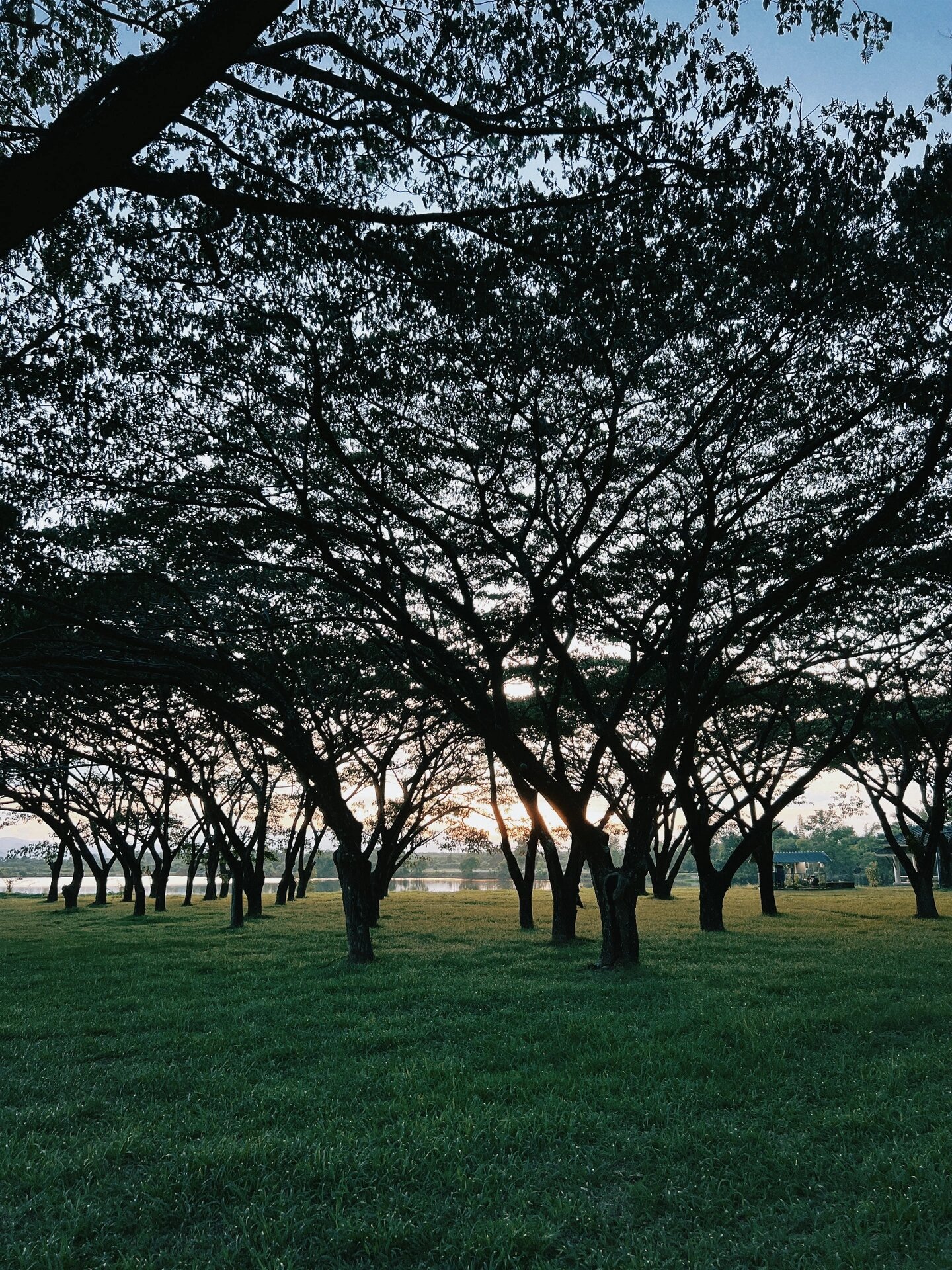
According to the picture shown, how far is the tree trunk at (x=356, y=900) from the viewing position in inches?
563

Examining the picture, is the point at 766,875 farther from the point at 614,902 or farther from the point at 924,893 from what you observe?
the point at 614,902

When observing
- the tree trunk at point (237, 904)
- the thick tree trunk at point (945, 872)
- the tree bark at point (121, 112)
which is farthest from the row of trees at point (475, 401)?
the thick tree trunk at point (945, 872)

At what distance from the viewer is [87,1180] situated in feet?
15.1

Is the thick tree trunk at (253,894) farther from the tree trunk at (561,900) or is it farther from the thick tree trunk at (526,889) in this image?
the tree trunk at (561,900)

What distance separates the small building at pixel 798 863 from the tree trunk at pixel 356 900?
47437mm

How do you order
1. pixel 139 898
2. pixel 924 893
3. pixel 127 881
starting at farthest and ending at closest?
pixel 127 881, pixel 139 898, pixel 924 893

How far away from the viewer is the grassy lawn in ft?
13.0

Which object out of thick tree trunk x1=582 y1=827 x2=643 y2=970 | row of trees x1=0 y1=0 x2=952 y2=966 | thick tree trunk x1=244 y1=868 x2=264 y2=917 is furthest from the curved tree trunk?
thick tree trunk x1=582 y1=827 x2=643 y2=970

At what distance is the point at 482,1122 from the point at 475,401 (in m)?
7.91

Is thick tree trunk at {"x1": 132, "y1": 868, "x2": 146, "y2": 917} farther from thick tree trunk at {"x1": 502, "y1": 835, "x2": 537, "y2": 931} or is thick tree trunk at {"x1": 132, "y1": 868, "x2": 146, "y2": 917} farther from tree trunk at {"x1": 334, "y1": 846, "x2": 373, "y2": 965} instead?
tree trunk at {"x1": 334, "y1": 846, "x2": 373, "y2": 965}

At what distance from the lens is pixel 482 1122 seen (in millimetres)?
5430

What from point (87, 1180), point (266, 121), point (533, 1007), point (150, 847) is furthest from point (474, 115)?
point (150, 847)

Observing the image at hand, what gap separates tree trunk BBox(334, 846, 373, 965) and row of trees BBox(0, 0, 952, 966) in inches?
3.0

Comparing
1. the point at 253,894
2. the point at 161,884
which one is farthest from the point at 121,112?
the point at 161,884
